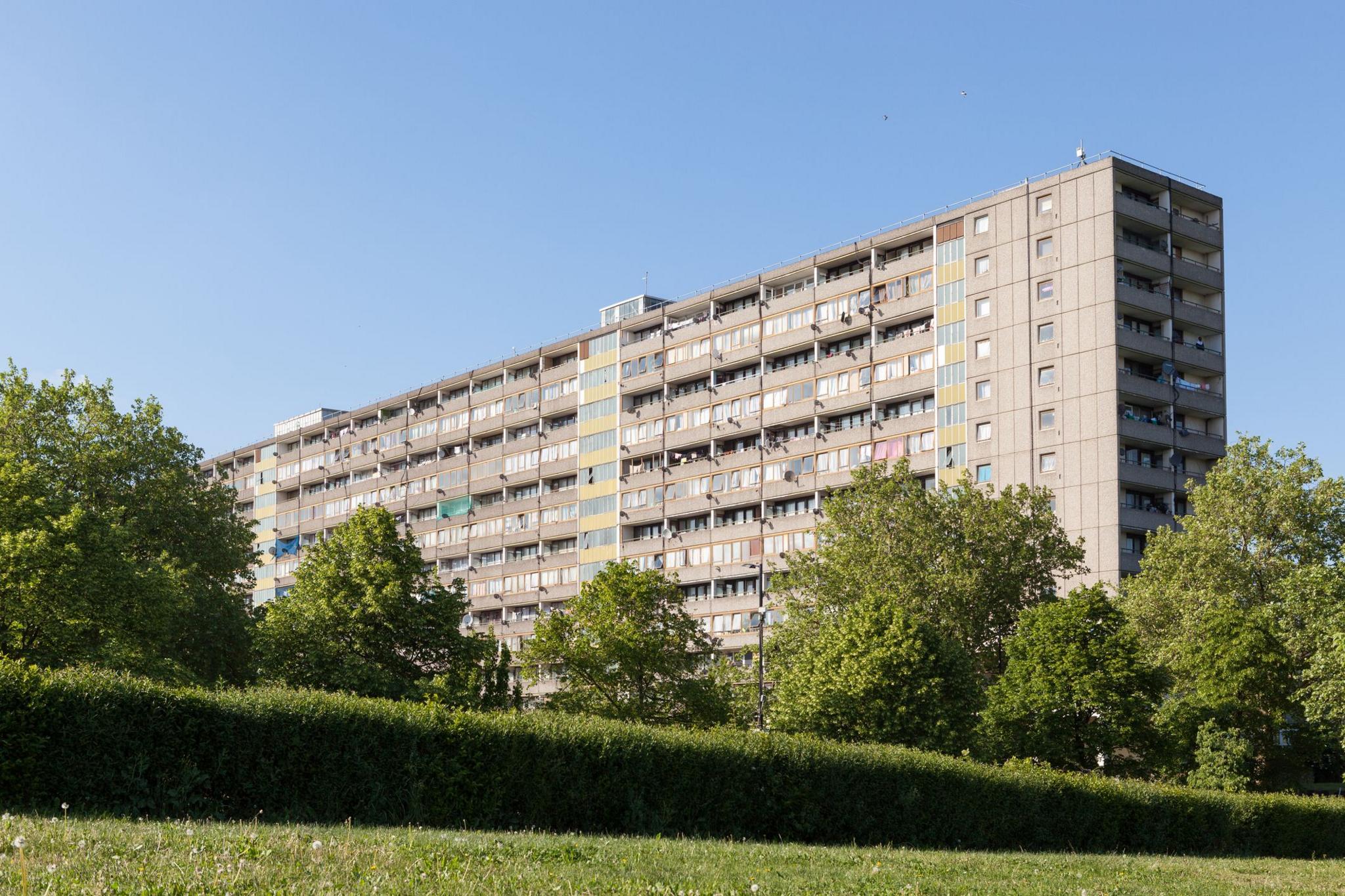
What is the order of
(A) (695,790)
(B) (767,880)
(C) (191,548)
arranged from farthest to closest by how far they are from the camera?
(C) (191,548) < (A) (695,790) < (B) (767,880)

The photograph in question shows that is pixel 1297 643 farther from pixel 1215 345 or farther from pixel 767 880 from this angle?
pixel 767 880

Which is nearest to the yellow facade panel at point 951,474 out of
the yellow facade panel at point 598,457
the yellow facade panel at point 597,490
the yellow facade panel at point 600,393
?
the yellow facade panel at point 597,490

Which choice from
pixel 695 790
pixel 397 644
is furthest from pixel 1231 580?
pixel 695 790

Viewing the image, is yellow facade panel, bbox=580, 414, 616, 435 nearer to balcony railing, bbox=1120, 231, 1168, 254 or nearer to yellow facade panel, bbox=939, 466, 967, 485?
yellow facade panel, bbox=939, 466, 967, 485

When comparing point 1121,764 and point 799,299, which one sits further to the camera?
point 799,299

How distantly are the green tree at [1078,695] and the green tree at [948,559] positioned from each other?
9381 mm

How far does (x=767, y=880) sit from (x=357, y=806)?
1201 centimetres

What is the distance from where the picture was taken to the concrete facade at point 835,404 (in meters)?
89.8

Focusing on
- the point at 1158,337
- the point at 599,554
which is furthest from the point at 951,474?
the point at 599,554

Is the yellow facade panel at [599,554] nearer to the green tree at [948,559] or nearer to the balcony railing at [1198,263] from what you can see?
the green tree at [948,559]

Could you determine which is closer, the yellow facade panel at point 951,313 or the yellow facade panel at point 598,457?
the yellow facade panel at point 951,313

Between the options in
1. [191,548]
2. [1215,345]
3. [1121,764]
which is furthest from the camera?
[1215,345]

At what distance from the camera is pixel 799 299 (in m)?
109

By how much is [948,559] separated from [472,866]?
58036 millimetres
